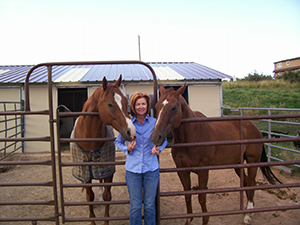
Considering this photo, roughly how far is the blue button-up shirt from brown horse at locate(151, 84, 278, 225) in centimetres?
11

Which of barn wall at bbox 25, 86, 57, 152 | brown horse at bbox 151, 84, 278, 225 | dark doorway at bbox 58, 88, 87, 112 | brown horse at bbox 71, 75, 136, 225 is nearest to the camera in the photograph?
brown horse at bbox 71, 75, 136, 225

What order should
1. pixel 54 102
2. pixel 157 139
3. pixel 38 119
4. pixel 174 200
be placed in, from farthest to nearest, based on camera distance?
1. pixel 54 102
2. pixel 38 119
3. pixel 174 200
4. pixel 157 139

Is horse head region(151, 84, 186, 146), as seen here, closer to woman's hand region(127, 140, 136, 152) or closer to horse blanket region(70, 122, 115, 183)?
woman's hand region(127, 140, 136, 152)

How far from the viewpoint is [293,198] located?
352 cm

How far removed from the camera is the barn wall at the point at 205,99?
7590 millimetres

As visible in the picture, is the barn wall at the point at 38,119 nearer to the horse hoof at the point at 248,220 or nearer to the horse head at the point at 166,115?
the horse head at the point at 166,115

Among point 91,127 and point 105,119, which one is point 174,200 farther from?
point 105,119

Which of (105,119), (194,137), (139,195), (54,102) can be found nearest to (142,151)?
(139,195)

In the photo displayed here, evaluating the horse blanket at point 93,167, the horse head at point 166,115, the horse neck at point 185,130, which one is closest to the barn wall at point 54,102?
the horse blanket at point 93,167

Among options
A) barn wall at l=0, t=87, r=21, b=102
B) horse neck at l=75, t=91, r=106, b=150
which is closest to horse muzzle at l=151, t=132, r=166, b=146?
horse neck at l=75, t=91, r=106, b=150

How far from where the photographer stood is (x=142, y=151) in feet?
6.29

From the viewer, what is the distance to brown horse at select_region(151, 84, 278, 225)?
80.7 inches

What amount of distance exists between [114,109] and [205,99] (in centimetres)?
609

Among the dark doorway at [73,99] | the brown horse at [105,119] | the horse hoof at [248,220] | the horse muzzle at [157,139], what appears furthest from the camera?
the dark doorway at [73,99]
